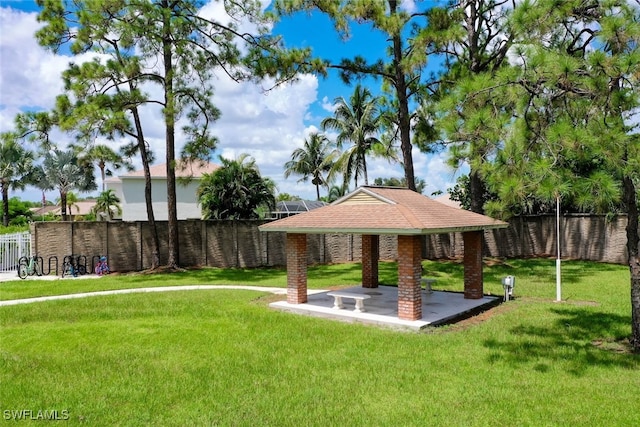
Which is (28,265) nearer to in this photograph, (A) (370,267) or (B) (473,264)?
(A) (370,267)

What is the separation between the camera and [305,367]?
7.37m

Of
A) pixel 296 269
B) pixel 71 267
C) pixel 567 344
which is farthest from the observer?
pixel 71 267

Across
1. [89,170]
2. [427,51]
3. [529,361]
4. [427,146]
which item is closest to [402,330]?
[529,361]

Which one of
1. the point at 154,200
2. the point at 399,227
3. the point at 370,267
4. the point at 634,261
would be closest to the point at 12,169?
the point at 154,200

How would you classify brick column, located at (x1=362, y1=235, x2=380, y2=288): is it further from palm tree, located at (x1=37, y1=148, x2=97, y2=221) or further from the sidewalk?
palm tree, located at (x1=37, y1=148, x2=97, y2=221)

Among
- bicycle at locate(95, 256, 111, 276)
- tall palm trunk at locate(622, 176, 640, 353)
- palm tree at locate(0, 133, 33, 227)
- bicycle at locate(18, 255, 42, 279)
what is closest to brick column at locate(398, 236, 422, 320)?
tall palm trunk at locate(622, 176, 640, 353)

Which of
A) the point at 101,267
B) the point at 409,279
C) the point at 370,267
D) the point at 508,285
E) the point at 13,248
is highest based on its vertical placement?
the point at 13,248

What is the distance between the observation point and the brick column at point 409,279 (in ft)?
32.8

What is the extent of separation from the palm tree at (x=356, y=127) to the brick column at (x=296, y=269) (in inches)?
820

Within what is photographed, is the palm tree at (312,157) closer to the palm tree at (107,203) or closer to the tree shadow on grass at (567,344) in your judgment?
the palm tree at (107,203)

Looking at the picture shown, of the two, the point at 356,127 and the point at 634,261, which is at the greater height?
the point at 356,127

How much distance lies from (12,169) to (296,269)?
38.4 meters

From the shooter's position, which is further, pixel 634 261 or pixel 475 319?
pixel 475 319

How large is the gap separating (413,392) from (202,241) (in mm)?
16180
